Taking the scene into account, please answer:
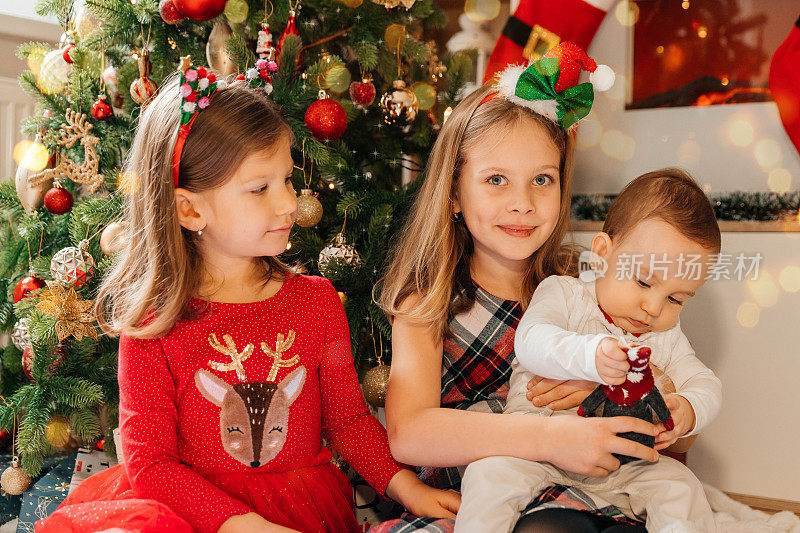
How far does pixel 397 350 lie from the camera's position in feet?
3.54

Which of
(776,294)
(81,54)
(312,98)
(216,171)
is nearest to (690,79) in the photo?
(776,294)

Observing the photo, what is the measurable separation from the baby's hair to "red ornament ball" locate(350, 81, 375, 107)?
1.70 ft

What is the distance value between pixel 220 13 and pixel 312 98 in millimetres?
217

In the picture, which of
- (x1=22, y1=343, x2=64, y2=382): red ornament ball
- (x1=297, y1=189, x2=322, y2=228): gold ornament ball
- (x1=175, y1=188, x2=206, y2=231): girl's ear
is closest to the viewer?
(x1=175, y1=188, x2=206, y2=231): girl's ear

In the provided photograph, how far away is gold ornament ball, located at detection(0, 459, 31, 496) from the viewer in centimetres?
137

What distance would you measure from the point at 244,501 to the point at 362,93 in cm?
73

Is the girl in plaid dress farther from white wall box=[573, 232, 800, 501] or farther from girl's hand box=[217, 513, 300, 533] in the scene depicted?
white wall box=[573, 232, 800, 501]

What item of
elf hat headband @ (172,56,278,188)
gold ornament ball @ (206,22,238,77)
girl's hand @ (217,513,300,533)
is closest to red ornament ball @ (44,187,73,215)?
gold ornament ball @ (206,22,238,77)

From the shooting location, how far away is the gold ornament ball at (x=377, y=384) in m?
1.26

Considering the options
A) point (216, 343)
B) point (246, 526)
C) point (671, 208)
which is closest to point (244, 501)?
point (246, 526)

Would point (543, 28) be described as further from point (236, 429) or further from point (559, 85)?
point (236, 429)

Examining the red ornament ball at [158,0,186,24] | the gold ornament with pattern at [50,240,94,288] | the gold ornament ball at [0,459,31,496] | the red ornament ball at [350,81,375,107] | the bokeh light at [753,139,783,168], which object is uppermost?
the red ornament ball at [158,0,186,24]

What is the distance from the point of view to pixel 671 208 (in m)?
0.93

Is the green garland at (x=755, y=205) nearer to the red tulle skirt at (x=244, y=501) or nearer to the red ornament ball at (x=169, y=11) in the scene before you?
the red tulle skirt at (x=244, y=501)
